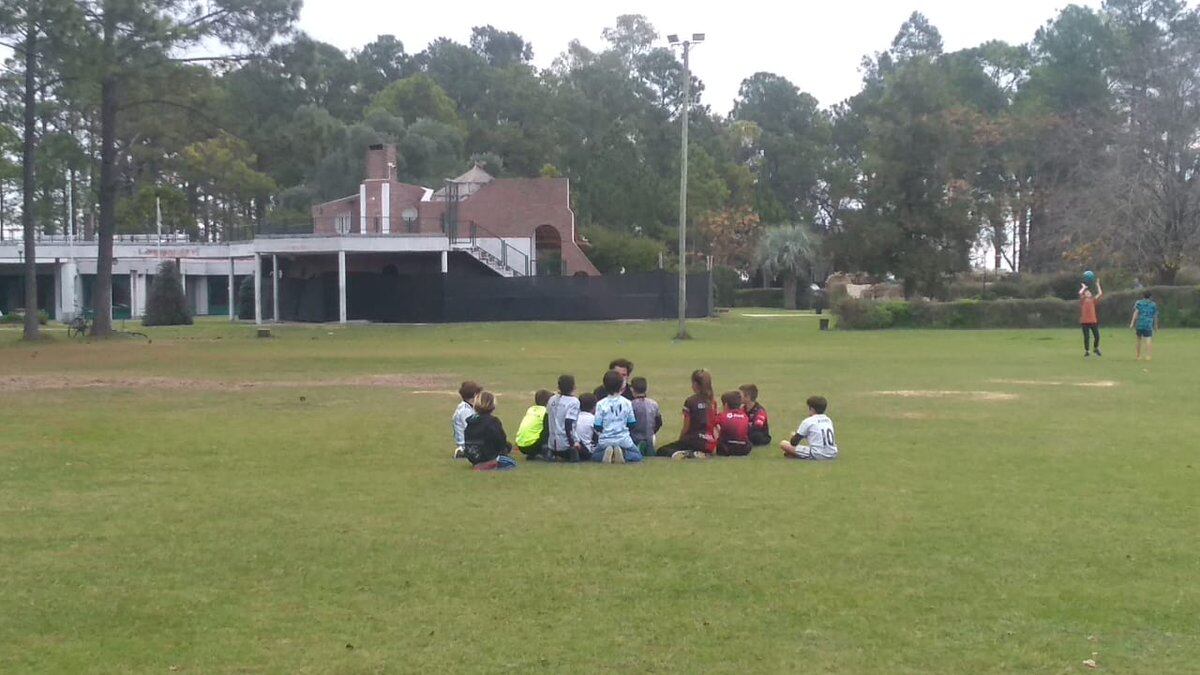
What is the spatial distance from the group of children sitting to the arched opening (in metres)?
51.6

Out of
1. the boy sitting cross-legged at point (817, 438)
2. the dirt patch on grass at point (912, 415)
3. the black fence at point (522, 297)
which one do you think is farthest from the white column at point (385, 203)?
the boy sitting cross-legged at point (817, 438)

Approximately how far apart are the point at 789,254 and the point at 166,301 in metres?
45.1

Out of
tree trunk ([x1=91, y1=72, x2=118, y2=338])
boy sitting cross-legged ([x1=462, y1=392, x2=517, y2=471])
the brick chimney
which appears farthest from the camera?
the brick chimney

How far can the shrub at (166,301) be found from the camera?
5519 centimetres

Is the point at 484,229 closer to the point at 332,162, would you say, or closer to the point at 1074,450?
the point at 332,162

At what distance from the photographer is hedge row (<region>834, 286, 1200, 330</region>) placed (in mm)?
46625

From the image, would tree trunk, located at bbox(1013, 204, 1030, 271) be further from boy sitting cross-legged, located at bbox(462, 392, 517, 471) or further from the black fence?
boy sitting cross-legged, located at bbox(462, 392, 517, 471)

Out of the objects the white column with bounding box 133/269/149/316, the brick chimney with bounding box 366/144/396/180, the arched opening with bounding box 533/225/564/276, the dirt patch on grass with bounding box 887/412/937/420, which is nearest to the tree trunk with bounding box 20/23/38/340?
the brick chimney with bounding box 366/144/396/180

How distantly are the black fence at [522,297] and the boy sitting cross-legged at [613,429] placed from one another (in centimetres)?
4120

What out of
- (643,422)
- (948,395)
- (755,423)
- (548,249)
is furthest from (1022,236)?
(643,422)

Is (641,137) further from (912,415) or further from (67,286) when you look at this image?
(912,415)

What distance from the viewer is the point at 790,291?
89.5 metres

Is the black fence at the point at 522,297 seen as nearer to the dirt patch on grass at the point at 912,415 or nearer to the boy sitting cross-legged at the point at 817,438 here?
the dirt patch on grass at the point at 912,415

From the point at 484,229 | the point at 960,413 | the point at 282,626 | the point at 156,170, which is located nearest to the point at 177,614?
the point at 282,626
